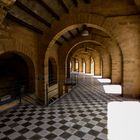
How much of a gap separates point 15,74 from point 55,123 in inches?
164

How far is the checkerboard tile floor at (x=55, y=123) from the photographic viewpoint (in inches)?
151

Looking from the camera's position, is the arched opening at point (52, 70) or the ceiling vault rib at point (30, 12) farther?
the arched opening at point (52, 70)

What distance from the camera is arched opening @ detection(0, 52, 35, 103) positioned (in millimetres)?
6992

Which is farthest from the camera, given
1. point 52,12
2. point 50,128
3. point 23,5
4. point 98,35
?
point 98,35

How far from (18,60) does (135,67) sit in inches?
220

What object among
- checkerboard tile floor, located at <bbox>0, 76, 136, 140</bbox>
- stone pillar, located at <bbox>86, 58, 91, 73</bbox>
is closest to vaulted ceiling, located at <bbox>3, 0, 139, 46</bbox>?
checkerboard tile floor, located at <bbox>0, 76, 136, 140</bbox>

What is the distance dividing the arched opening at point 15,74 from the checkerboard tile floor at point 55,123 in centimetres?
108

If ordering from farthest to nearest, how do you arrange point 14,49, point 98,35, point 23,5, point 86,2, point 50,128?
point 98,35, point 86,2, point 14,49, point 23,5, point 50,128

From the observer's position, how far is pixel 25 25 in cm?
609

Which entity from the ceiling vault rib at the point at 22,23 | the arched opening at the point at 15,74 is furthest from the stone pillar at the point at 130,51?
the arched opening at the point at 15,74

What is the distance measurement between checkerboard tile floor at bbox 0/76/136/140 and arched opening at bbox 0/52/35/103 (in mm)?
1079

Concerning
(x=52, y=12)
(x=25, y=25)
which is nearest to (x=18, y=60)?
(x=25, y=25)

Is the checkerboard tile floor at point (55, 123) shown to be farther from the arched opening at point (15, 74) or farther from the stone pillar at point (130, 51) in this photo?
the stone pillar at point (130, 51)

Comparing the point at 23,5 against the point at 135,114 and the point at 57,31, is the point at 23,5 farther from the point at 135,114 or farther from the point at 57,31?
the point at 135,114
